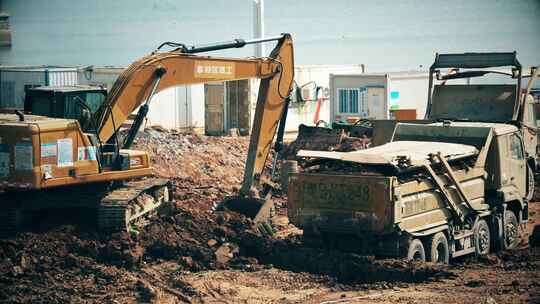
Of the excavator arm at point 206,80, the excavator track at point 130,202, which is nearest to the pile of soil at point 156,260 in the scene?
the excavator track at point 130,202

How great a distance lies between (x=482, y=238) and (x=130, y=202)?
6.41 m

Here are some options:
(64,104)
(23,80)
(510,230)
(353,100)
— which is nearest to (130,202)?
(64,104)

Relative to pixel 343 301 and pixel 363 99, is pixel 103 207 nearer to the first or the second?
pixel 343 301

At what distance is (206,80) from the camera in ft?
53.4

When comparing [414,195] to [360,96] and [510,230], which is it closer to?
[510,230]

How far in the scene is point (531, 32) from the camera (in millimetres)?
92875

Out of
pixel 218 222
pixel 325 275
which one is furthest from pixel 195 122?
pixel 325 275

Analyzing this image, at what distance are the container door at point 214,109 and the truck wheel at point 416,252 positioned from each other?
58.9 feet

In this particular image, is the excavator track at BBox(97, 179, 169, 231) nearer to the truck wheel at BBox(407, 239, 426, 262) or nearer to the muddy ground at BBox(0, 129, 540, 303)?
the muddy ground at BBox(0, 129, 540, 303)

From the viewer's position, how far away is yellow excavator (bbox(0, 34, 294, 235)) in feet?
45.8

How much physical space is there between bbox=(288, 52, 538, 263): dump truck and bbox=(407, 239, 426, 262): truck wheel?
0.05 ft

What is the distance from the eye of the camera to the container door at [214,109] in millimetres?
31056

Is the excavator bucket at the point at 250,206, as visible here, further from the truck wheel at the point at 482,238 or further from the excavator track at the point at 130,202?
the truck wheel at the point at 482,238

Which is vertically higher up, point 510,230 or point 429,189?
point 429,189
